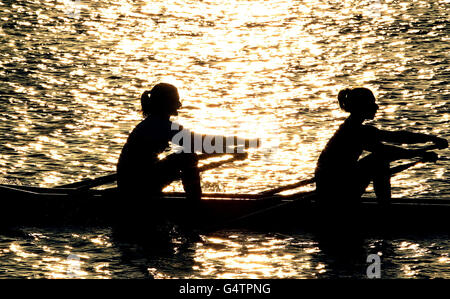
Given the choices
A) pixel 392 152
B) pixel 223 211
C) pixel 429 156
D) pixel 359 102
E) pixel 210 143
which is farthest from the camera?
pixel 223 211

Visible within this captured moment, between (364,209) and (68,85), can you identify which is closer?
(364,209)

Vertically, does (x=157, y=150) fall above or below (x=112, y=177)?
above

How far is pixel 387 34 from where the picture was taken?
2034 cm

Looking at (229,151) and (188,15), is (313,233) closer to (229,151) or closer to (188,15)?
(229,151)

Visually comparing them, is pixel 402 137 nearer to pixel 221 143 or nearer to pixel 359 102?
pixel 359 102

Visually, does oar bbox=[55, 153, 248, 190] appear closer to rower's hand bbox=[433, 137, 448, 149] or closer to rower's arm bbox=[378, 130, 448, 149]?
rower's arm bbox=[378, 130, 448, 149]

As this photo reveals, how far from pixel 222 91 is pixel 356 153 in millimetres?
7220

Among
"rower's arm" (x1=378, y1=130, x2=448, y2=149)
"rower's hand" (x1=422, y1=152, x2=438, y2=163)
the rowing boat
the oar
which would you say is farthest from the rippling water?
"rower's arm" (x1=378, y1=130, x2=448, y2=149)

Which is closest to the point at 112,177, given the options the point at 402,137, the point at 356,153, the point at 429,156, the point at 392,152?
the point at 356,153

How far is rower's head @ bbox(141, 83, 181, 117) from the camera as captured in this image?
32.8ft

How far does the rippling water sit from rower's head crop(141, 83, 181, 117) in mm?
1334

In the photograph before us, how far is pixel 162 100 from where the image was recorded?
10016 millimetres

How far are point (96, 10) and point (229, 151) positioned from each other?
43.6ft
